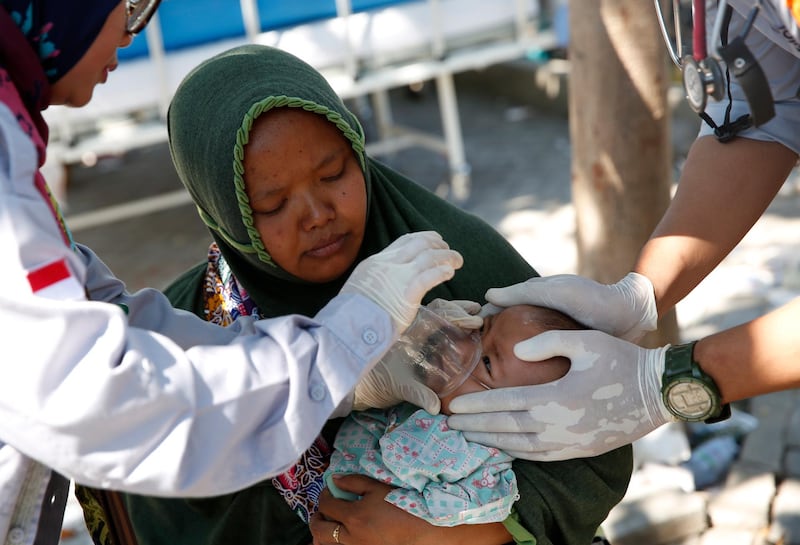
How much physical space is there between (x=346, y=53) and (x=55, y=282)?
14.7 ft

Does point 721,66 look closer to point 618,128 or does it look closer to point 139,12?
point 139,12

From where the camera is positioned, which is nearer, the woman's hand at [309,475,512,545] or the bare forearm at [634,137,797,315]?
the woman's hand at [309,475,512,545]

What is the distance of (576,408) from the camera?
176 centimetres

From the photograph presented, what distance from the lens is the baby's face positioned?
1.86 m

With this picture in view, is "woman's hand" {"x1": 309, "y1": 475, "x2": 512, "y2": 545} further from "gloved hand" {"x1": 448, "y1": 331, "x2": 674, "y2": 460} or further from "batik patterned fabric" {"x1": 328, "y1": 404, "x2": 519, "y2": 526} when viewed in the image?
"gloved hand" {"x1": 448, "y1": 331, "x2": 674, "y2": 460}

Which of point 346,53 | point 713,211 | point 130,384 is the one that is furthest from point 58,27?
→ point 346,53

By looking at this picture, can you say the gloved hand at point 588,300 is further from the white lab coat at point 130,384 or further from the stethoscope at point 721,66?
the white lab coat at point 130,384

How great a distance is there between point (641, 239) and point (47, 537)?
7.05 feet

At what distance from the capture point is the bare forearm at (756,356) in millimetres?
1680

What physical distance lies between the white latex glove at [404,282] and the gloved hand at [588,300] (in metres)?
0.27

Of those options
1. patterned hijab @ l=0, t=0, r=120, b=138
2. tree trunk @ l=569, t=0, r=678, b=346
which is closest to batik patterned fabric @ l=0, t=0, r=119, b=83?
patterned hijab @ l=0, t=0, r=120, b=138

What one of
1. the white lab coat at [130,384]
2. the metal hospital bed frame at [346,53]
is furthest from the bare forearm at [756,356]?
the metal hospital bed frame at [346,53]

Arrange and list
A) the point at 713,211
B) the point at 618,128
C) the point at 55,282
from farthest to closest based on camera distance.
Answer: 1. the point at 618,128
2. the point at 713,211
3. the point at 55,282

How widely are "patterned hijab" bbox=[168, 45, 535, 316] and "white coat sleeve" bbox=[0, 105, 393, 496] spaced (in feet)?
2.19
